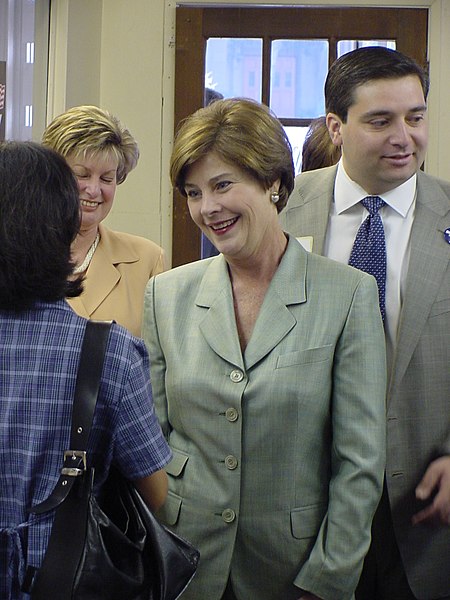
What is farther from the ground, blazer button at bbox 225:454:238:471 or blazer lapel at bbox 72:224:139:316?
blazer lapel at bbox 72:224:139:316

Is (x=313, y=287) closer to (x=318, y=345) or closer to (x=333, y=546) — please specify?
(x=318, y=345)

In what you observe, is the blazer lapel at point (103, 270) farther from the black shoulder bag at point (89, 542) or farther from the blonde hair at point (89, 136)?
the black shoulder bag at point (89, 542)

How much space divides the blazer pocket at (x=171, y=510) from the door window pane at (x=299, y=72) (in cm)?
269

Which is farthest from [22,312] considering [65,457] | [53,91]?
[53,91]

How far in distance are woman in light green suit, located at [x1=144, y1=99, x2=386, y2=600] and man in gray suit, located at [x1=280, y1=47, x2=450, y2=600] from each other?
0.33 meters

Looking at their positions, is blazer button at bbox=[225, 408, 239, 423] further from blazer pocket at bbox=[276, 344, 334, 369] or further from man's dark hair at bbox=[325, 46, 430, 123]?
man's dark hair at bbox=[325, 46, 430, 123]

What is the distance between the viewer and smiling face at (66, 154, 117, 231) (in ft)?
9.04

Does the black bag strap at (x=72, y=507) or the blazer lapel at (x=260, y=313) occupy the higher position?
the blazer lapel at (x=260, y=313)

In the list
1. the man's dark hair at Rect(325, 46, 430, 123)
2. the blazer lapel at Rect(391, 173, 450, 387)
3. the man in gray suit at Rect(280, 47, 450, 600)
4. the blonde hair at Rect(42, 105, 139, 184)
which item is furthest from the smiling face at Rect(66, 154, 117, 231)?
the blazer lapel at Rect(391, 173, 450, 387)

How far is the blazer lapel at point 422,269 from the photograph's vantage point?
2.24 meters

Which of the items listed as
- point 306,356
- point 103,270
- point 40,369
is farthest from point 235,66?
point 40,369

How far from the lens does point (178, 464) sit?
198 cm

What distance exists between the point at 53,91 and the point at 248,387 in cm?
252

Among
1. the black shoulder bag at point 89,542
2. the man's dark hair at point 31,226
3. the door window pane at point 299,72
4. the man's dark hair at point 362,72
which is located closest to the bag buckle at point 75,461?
Answer: the black shoulder bag at point 89,542
